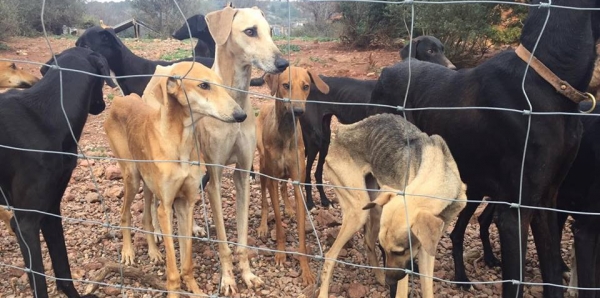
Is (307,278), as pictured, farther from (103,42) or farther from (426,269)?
(103,42)

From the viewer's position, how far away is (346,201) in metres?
3.97

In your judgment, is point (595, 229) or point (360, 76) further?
point (360, 76)

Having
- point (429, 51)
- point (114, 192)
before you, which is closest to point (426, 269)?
point (114, 192)

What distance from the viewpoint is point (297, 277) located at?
4297 millimetres

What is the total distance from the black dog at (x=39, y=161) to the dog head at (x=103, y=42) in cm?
363

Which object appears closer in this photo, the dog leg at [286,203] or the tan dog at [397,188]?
the tan dog at [397,188]

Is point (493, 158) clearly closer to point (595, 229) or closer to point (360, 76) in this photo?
point (595, 229)

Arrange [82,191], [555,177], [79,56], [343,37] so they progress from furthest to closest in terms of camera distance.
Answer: [343,37]
[82,191]
[79,56]
[555,177]

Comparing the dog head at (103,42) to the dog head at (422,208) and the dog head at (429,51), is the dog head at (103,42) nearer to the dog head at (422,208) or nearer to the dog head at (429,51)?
the dog head at (429,51)

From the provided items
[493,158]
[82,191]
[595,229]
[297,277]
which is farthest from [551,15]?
[82,191]

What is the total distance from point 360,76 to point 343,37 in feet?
19.5

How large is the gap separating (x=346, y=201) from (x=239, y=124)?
975 millimetres

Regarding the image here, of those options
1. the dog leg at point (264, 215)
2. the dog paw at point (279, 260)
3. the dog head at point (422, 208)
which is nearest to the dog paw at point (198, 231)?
the dog leg at point (264, 215)

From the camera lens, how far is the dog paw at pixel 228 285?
404cm
